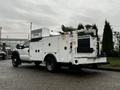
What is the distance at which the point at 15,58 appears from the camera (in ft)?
49.7

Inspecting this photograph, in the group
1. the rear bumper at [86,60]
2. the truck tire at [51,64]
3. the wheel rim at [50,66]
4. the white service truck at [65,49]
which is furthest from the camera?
the wheel rim at [50,66]

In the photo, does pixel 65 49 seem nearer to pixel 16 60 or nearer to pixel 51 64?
pixel 51 64

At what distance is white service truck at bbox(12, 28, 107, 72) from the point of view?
1075 cm

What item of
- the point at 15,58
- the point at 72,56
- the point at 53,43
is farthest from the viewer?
the point at 15,58

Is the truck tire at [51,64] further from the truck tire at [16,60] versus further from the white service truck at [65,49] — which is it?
the truck tire at [16,60]

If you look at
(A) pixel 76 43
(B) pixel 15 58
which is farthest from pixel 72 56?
(B) pixel 15 58

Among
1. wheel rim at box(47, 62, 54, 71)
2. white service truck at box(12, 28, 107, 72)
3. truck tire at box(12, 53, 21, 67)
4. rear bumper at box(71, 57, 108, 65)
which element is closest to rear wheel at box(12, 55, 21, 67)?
truck tire at box(12, 53, 21, 67)

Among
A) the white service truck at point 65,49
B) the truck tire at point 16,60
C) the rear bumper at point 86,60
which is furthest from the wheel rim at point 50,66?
the truck tire at point 16,60

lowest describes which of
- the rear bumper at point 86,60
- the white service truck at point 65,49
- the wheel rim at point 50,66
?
the wheel rim at point 50,66

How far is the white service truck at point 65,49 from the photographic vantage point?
→ 10750 mm

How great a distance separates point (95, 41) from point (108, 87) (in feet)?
15.4

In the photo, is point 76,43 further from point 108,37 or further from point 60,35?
point 108,37

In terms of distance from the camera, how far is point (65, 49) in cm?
1094

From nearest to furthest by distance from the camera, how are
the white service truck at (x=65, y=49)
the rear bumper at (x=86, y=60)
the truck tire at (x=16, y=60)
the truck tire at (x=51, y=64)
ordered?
the rear bumper at (x=86, y=60), the white service truck at (x=65, y=49), the truck tire at (x=51, y=64), the truck tire at (x=16, y=60)
